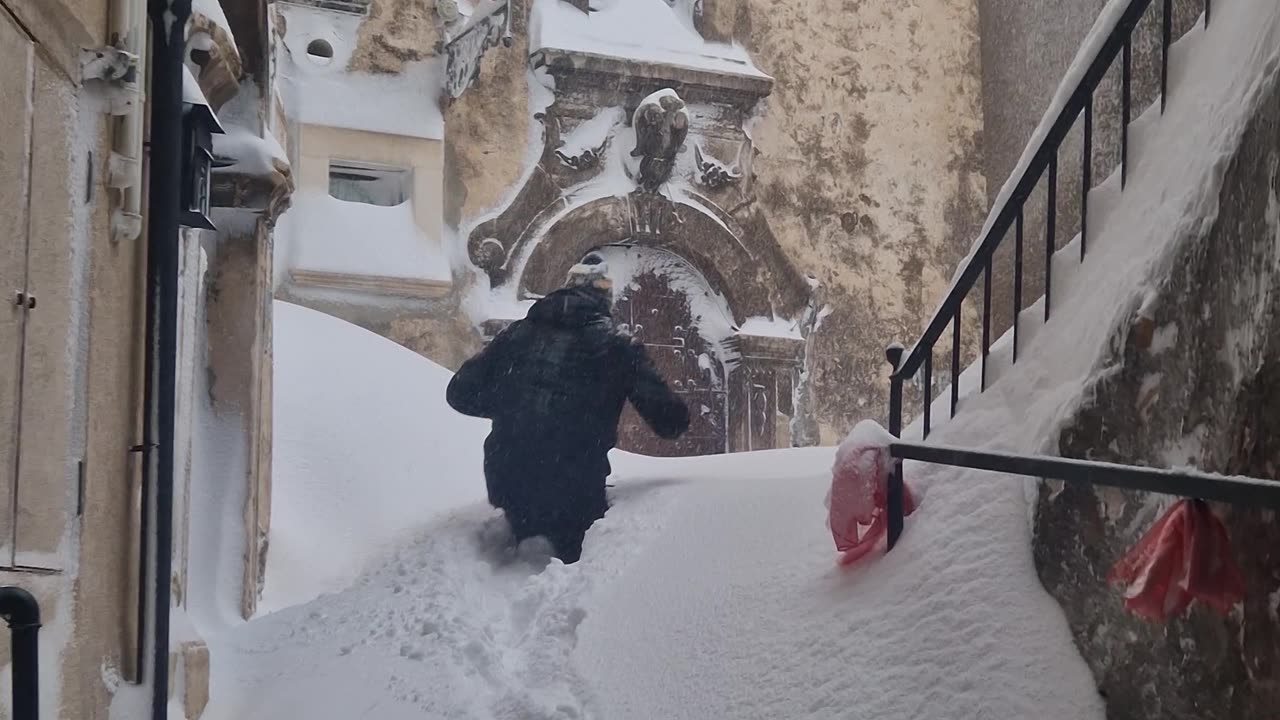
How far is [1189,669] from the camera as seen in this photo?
8.15 ft

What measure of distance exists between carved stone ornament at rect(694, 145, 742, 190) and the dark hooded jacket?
5.64m

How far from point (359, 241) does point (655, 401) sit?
187 inches

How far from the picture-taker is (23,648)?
1.93m

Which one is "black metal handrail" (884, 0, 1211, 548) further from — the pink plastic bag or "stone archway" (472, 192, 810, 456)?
"stone archway" (472, 192, 810, 456)

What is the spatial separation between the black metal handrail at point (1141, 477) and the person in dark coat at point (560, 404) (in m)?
2.68

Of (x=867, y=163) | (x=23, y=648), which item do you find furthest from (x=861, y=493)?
(x=867, y=163)

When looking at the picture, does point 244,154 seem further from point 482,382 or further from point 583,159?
point 583,159

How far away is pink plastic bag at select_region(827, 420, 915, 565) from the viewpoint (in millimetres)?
3566

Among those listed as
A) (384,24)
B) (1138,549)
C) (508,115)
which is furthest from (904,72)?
(1138,549)

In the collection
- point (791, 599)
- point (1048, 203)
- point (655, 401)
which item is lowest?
point (791, 599)

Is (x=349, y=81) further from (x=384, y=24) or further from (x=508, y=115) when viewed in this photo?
(x=508, y=115)

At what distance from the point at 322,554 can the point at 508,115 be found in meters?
5.36

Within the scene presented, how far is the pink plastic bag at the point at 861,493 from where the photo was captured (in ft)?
11.7

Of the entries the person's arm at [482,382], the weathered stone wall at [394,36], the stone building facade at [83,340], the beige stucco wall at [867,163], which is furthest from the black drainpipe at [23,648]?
the beige stucco wall at [867,163]
